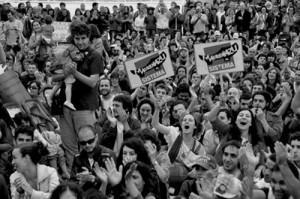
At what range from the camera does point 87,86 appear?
10023mm

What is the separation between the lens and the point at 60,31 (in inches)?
906

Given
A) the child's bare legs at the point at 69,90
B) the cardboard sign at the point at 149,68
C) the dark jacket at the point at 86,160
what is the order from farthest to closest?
the cardboard sign at the point at 149,68 < the child's bare legs at the point at 69,90 < the dark jacket at the point at 86,160

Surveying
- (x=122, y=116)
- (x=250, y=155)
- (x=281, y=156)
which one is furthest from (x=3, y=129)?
(x=281, y=156)

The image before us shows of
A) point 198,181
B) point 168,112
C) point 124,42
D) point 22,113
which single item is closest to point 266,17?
point 124,42

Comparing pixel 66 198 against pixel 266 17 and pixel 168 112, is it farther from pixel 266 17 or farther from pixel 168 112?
pixel 266 17

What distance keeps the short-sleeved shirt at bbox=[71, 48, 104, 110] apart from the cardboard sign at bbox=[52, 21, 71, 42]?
1195 cm

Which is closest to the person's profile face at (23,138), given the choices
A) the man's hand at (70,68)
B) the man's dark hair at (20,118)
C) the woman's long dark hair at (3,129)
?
the woman's long dark hair at (3,129)

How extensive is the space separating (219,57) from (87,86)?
317 cm

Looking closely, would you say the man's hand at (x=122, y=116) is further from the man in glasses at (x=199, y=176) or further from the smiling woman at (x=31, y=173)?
the smiling woman at (x=31, y=173)

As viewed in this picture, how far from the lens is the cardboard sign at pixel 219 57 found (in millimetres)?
12586

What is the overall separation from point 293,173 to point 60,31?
55.1ft

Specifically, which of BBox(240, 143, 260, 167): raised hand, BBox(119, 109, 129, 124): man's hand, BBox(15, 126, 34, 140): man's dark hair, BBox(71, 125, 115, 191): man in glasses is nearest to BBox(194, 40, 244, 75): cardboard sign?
BBox(119, 109, 129, 124): man's hand

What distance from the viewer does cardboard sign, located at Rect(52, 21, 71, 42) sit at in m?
22.3

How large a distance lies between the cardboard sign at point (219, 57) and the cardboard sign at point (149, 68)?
583 millimetres
